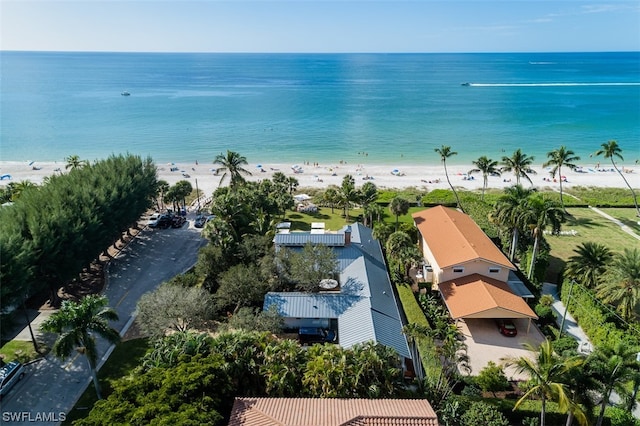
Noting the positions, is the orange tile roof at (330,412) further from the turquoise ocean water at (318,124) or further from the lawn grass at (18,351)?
the turquoise ocean water at (318,124)

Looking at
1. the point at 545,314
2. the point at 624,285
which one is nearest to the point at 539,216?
the point at 545,314

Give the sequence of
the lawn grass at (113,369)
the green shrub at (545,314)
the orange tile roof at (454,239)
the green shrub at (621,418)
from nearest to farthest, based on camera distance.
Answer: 1. the green shrub at (621,418)
2. the lawn grass at (113,369)
3. the green shrub at (545,314)
4. the orange tile roof at (454,239)

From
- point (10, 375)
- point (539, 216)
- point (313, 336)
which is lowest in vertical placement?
point (313, 336)

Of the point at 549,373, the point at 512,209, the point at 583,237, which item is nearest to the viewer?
the point at 549,373

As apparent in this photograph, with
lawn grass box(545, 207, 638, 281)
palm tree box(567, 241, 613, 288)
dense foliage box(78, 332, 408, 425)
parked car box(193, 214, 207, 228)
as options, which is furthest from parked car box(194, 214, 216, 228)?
palm tree box(567, 241, 613, 288)

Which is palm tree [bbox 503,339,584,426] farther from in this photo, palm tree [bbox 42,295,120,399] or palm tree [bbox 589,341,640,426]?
palm tree [bbox 42,295,120,399]

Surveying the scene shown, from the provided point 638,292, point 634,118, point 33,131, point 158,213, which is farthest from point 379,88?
point 638,292

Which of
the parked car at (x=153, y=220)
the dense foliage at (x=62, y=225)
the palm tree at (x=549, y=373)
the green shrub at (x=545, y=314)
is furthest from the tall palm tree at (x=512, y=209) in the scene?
the parked car at (x=153, y=220)

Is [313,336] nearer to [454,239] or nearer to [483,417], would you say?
[483,417]
